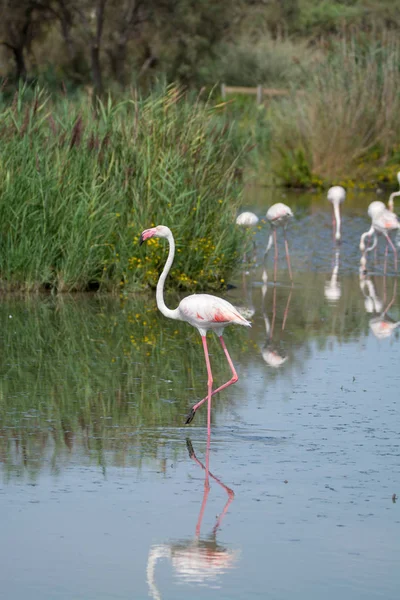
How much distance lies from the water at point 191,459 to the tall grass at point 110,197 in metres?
0.86

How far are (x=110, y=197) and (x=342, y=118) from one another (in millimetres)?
15157

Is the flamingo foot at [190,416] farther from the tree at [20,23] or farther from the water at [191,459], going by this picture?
the tree at [20,23]

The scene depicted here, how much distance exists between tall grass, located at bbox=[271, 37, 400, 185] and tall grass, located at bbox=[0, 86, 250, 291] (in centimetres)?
1410

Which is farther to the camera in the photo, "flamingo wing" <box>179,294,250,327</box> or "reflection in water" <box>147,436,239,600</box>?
"flamingo wing" <box>179,294,250,327</box>

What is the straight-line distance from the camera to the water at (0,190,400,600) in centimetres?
484

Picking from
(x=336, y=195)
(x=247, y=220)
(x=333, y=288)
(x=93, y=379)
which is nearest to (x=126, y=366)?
(x=93, y=379)

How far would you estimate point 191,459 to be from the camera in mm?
6535

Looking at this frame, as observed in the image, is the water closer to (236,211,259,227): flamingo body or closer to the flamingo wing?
the flamingo wing

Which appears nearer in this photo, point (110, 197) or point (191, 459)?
point (191, 459)

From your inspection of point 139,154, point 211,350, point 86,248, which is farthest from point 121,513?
point 139,154

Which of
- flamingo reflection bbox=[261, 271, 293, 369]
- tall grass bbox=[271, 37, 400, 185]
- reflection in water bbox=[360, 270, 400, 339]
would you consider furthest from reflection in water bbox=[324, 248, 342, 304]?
tall grass bbox=[271, 37, 400, 185]

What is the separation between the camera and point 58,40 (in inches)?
1971

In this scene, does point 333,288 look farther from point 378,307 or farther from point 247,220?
point 247,220

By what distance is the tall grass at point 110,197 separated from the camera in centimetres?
1225
